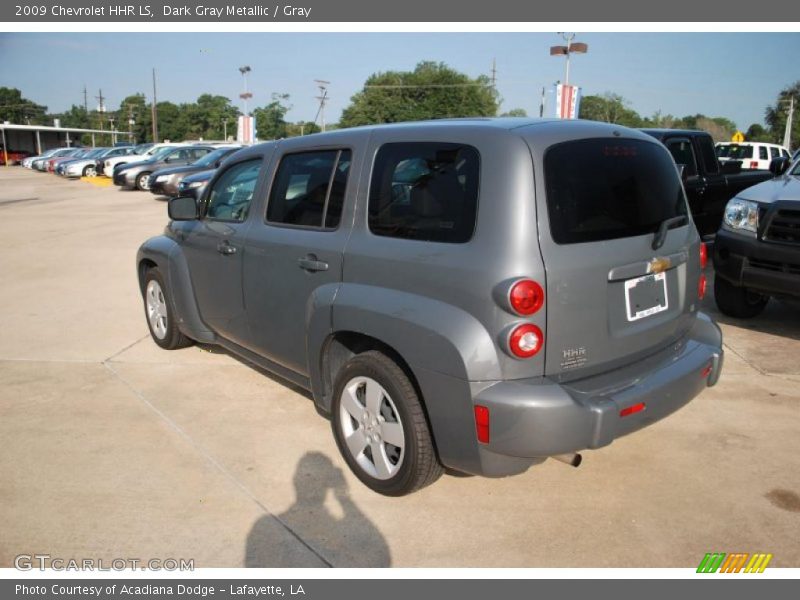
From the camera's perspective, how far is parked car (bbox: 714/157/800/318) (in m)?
5.09

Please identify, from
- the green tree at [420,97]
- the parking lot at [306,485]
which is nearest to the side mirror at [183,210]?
the parking lot at [306,485]

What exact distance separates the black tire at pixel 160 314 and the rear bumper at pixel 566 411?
3.36 meters

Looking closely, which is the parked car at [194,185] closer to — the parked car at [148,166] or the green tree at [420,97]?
the parked car at [148,166]

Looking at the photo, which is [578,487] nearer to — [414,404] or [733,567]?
[733,567]

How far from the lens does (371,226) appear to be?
10.1 ft

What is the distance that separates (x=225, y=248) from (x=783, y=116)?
2841 inches

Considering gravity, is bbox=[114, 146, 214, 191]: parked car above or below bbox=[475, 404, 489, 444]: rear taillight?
above

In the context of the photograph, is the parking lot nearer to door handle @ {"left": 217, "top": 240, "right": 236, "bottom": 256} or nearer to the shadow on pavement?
the shadow on pavement

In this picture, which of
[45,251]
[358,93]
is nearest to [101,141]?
[358,93]

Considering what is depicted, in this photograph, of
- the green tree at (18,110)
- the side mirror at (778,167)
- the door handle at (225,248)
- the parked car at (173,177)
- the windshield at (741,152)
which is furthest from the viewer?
the green tree at (18,110)

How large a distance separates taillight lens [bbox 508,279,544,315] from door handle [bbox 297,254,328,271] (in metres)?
1.16

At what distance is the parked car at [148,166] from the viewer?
75.4ft

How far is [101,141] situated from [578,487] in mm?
102425

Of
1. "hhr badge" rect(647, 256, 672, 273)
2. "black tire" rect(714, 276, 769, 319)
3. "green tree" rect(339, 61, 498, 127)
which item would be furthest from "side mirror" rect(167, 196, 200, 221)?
"green tree" rect(339, 61, 498, 127)
